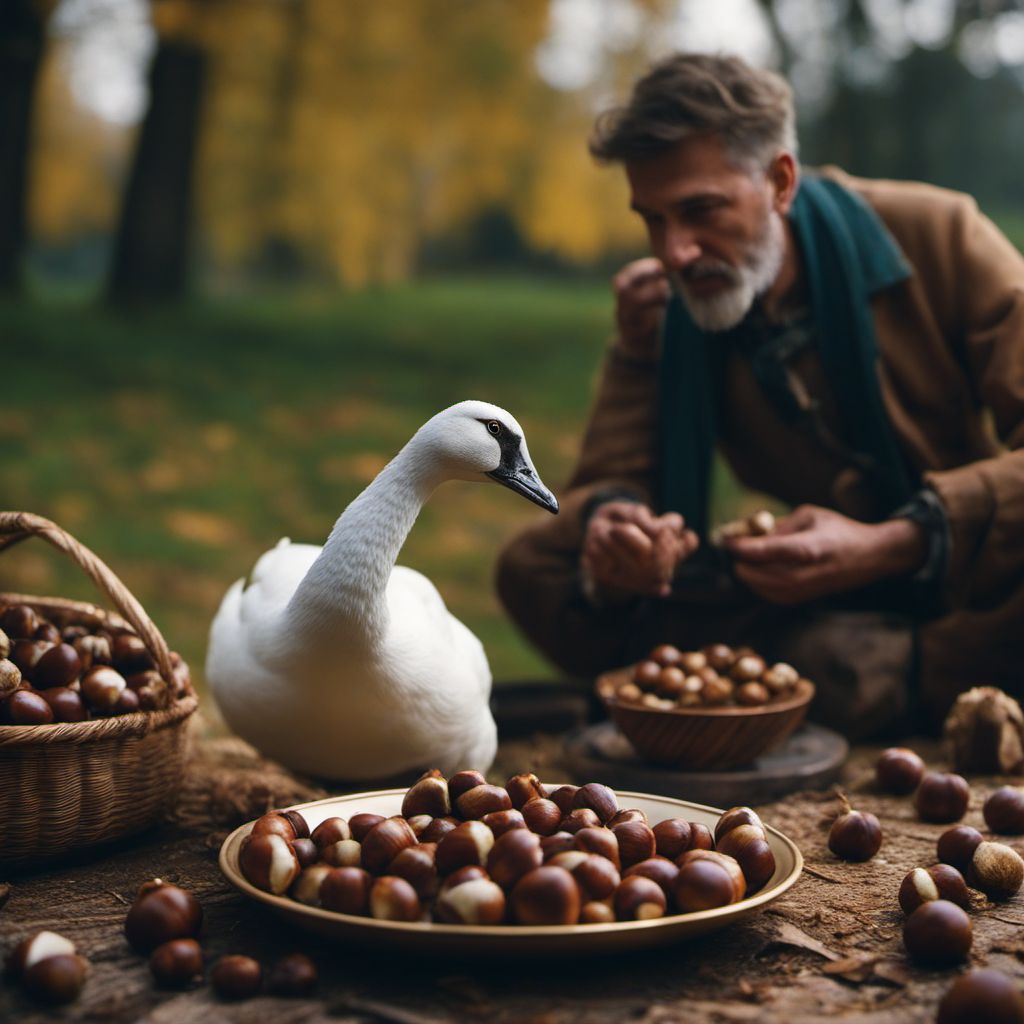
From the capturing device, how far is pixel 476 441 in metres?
2.07

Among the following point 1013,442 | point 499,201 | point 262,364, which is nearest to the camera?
point 1013,442

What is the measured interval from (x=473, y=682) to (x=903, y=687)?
1.41m

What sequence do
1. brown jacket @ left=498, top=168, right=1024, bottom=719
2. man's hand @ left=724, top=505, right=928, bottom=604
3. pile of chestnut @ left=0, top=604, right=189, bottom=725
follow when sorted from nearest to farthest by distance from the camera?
pile of chestnut @ left=0, top=604, right=189, bottom=725 < man's hand @ left=724, top=505, right=928, bottom=604 < brown jacket @ left=498, top=168, right=1024, bottom=719

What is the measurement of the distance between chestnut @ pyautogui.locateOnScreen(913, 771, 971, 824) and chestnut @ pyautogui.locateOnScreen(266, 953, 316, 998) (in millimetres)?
1411

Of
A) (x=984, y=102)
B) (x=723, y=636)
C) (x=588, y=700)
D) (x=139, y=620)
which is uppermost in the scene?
(x=984, y=102)

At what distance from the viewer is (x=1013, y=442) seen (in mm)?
3037

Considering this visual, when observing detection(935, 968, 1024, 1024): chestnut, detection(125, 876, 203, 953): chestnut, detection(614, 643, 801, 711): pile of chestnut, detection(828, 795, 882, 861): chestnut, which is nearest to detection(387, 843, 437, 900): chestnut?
detection(125, 876, 203, 953): chestnut

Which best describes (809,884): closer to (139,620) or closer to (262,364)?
(139,620)

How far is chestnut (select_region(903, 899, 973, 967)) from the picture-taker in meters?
1.62

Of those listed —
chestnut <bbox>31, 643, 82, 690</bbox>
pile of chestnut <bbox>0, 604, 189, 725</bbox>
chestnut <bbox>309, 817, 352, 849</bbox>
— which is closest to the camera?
chestnut <bbox>309, 817, 352, 849</bbox>

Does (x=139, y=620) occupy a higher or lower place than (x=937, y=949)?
higher

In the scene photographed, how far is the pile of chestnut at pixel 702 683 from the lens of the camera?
2.57m

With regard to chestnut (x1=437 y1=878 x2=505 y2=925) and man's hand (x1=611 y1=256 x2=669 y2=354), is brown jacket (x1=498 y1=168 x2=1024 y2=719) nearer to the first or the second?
man's hand (x1=611 y1=256 x2=669 y2=354)

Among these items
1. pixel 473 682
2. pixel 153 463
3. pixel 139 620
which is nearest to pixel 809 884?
pixel 473 682
